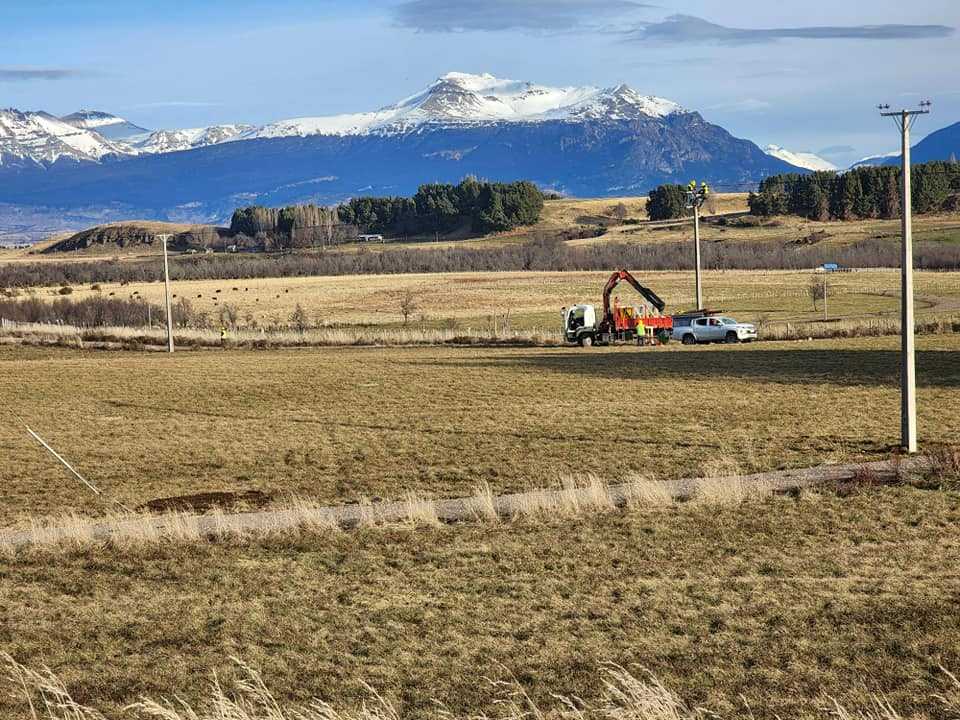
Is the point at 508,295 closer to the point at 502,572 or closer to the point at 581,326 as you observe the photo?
the point at 581,326

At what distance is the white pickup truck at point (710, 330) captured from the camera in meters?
57.4

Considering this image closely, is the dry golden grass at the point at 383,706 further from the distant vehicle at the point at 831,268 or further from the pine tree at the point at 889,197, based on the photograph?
the pine tree at the point at 889,197

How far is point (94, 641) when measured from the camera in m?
13.4

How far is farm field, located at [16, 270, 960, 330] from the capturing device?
77.7 metres

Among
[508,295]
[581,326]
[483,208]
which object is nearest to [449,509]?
[581,326]

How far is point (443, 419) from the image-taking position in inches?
1246

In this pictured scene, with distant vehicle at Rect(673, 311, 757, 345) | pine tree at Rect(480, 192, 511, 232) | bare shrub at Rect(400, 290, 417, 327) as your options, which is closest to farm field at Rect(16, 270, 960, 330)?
bare shrub at Rect(400, 290, 417, 327)

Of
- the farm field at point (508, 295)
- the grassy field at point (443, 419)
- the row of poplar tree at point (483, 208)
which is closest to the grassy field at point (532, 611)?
the grassy field at point (443, 419)

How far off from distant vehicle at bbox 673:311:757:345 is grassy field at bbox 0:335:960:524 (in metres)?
5.75

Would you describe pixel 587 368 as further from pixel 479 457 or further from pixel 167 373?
pixel 479 457

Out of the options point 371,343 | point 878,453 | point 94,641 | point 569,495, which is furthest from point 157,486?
point 371,343

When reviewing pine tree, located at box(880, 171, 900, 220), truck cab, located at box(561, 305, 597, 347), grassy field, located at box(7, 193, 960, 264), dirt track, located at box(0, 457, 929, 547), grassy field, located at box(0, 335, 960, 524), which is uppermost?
pine tree, located at box(880, 171, 900, 220)

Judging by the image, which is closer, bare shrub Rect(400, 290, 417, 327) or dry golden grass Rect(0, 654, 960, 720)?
dry golden grass Rect(0, 654, 960, 720)

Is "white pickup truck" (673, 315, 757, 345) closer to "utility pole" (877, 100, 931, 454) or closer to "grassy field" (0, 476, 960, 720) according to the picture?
"utility pole" (877, 100, 931, 454)
